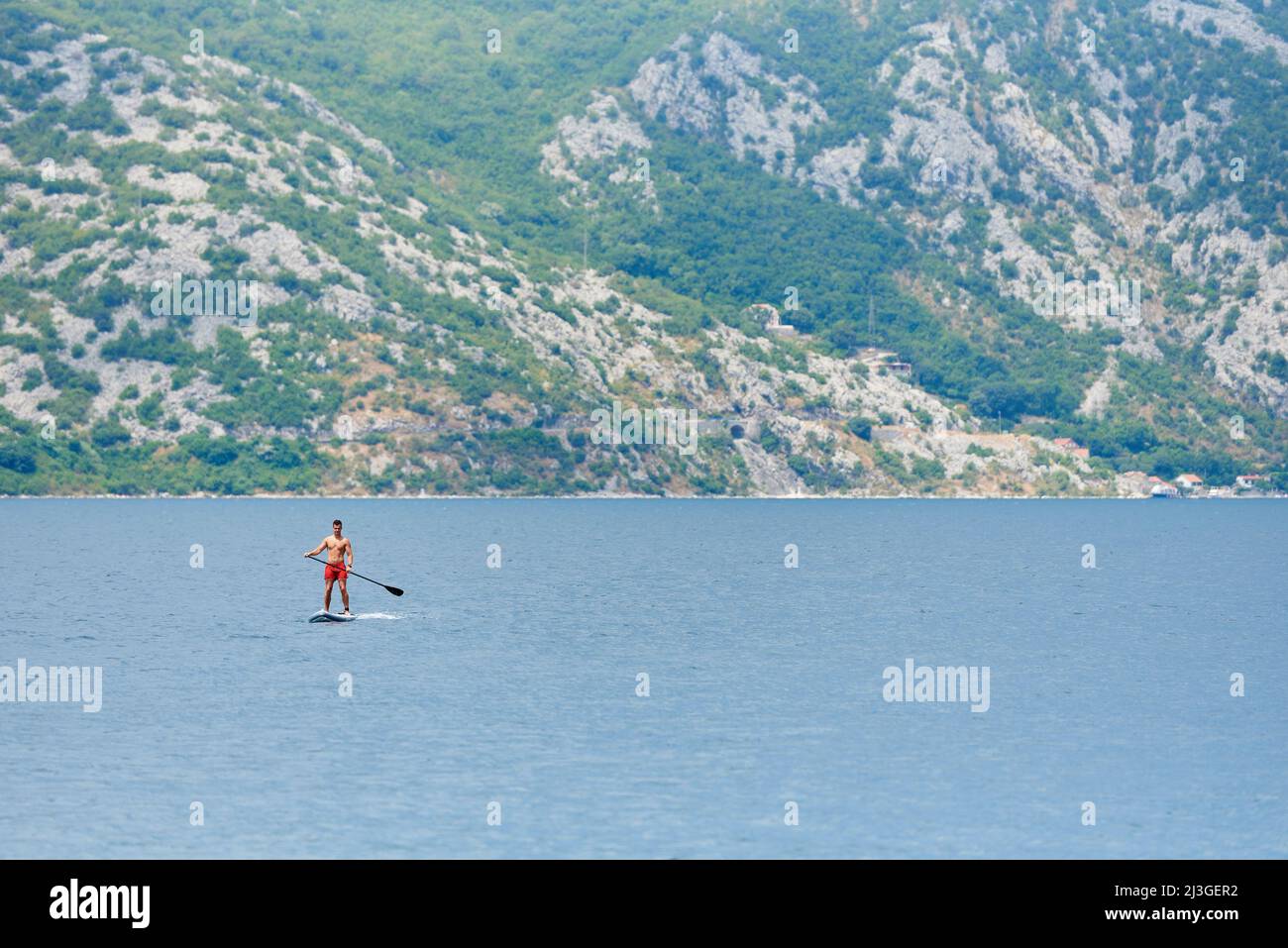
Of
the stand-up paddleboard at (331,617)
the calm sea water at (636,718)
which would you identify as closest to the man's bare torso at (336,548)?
the calm sea water at (636,718)

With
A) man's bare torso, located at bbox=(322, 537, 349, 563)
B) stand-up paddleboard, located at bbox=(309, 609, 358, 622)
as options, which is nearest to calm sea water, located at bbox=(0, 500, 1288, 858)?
stand-up paddleboard, located at bbox=(309, 609, 358, 622)

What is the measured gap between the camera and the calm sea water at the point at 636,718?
36375mm

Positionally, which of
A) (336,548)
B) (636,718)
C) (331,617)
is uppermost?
(336,548)

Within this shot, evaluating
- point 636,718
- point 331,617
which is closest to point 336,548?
point 331,617

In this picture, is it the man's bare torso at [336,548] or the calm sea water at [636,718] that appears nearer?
the calm sea water at [636,718]

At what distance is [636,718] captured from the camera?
161 ft

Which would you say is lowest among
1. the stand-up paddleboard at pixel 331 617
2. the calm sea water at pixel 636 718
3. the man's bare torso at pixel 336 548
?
the calm sea water at pixel 636 718

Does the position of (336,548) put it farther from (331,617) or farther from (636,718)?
(636,718)

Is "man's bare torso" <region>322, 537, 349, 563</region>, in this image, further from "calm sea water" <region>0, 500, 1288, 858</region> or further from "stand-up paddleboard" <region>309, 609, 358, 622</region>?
"stand-up paddleboard" <region>309, 609, 358, 622</region>

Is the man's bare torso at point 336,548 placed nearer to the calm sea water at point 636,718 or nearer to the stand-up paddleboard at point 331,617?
the calm sea water at point 636,718

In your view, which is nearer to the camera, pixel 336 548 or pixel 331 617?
pixel 336 548

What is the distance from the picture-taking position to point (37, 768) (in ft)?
136

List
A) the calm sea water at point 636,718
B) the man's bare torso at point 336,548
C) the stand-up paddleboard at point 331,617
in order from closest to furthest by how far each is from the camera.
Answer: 1. the calm sea water at point 636,718
2. the man's bare torso at point 336,548
3. the stand-up paddleboard at point 331,617
